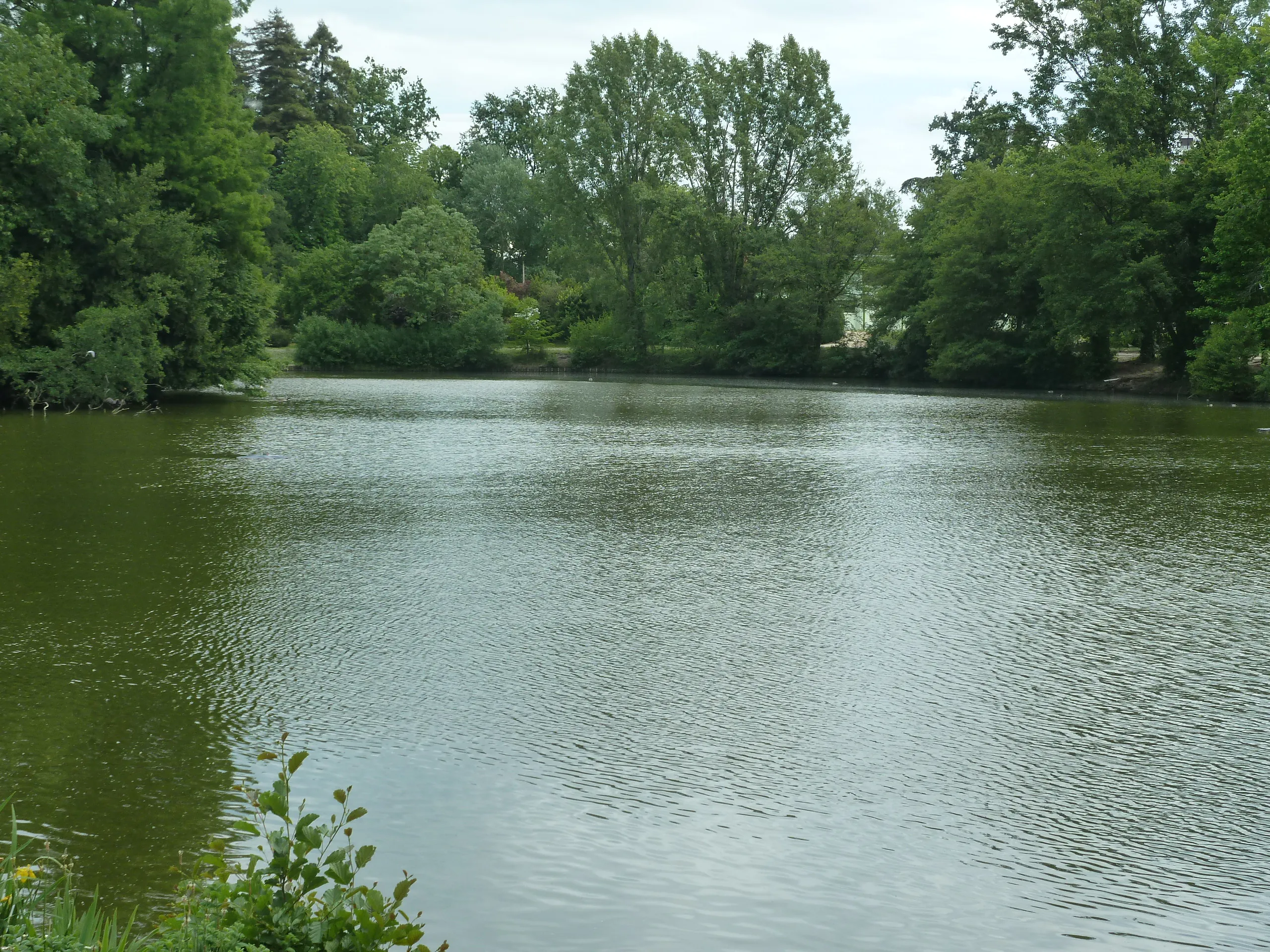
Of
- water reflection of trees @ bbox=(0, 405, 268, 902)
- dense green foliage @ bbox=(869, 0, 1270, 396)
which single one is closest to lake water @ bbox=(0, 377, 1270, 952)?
water reflection of trees @ bbox=(0, 405, 268, 902)

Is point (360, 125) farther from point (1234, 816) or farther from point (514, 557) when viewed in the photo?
point (1234, 816)

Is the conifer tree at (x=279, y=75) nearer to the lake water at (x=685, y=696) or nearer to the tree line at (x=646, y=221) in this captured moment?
the tree line at (x=646, y=221)

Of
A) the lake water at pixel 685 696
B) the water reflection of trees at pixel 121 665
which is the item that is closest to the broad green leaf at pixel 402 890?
the lake water at pixel 685 696

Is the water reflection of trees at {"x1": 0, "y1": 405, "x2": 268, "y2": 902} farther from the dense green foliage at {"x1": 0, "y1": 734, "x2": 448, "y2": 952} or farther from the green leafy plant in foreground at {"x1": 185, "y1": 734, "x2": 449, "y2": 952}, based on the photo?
the green leafy plant in foreground at {"x1": 185, "y1": 734, "x2": 449, "y2": 952}

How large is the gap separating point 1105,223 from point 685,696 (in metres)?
33.8

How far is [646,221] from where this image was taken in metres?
53.5

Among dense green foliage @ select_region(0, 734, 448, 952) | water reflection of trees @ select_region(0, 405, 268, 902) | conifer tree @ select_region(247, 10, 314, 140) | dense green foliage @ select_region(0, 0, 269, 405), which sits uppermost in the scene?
conifer tree @ select_region(247, 10, 314, 140)

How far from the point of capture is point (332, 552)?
9.71 m

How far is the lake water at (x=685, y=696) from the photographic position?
155 inches

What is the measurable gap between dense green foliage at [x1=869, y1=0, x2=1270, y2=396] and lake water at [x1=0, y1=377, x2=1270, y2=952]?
2124 cm

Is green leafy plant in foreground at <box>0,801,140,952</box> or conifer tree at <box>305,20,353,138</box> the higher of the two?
conifer tree at <box>305,20,353,138</box>

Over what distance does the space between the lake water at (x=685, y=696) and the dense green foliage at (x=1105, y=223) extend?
21243mm

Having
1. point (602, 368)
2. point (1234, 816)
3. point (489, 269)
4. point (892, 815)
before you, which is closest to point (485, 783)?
point (892, 815)

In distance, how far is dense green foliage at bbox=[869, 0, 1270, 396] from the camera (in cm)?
3173
